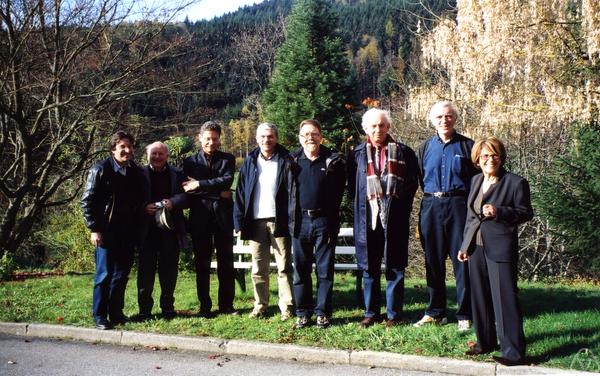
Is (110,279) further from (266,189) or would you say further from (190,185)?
(266,189)

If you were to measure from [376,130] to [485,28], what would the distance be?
552cm

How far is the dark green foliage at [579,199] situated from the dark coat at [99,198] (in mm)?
9197

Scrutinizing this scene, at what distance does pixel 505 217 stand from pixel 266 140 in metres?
2.55

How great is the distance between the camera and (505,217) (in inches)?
177

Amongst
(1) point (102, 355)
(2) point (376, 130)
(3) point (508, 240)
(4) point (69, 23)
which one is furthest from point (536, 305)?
(4) point (69, 23)

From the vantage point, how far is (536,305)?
20.9ft

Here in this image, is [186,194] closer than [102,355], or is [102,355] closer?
[102,355]

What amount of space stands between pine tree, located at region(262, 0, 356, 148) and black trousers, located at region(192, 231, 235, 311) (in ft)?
61.0

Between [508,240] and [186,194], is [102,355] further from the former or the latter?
[508,240]

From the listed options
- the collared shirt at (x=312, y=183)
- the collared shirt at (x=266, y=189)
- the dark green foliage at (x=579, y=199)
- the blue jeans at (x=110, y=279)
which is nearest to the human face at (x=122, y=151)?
the blue jeans at (x=110, y=279)

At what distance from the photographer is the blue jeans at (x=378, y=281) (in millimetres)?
5582

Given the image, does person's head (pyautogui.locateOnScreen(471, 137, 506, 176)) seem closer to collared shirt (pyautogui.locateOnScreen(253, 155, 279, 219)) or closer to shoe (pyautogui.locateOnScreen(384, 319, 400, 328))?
shoe (pyautogui.locateOnScreen(384, 319, 400, 328))

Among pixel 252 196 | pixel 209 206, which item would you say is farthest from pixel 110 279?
pixel 252 196

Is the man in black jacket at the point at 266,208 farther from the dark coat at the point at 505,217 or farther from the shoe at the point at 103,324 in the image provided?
the dark coat at the point at 505,217
